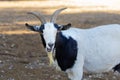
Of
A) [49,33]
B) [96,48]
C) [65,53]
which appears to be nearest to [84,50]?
[96,48]

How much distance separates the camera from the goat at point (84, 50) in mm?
9125

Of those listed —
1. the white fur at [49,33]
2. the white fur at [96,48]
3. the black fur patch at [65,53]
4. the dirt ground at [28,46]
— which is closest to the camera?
the white fur at [49,33]

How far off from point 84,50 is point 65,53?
18.0 inches

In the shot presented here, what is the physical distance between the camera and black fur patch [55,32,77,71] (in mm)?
9117

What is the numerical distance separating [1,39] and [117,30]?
25.2 feet

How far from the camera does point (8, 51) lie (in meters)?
14.2

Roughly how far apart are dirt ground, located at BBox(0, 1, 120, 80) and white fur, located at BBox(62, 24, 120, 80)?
1.72 meters

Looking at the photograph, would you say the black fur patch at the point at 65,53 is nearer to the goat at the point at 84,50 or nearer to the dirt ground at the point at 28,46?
the goat at the point at 84,50

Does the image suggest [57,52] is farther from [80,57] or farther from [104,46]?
[104,46]

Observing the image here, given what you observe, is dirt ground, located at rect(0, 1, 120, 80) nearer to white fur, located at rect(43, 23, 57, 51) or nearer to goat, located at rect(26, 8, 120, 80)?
goat, located at rect(26, 8, 120, 80)

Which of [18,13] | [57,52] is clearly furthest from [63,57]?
[18,13]

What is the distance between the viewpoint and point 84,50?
930 centimetres

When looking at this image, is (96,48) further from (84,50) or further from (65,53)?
(65,53)

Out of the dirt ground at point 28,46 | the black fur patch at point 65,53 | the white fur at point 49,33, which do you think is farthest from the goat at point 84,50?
the dirt ground at point 28,46
